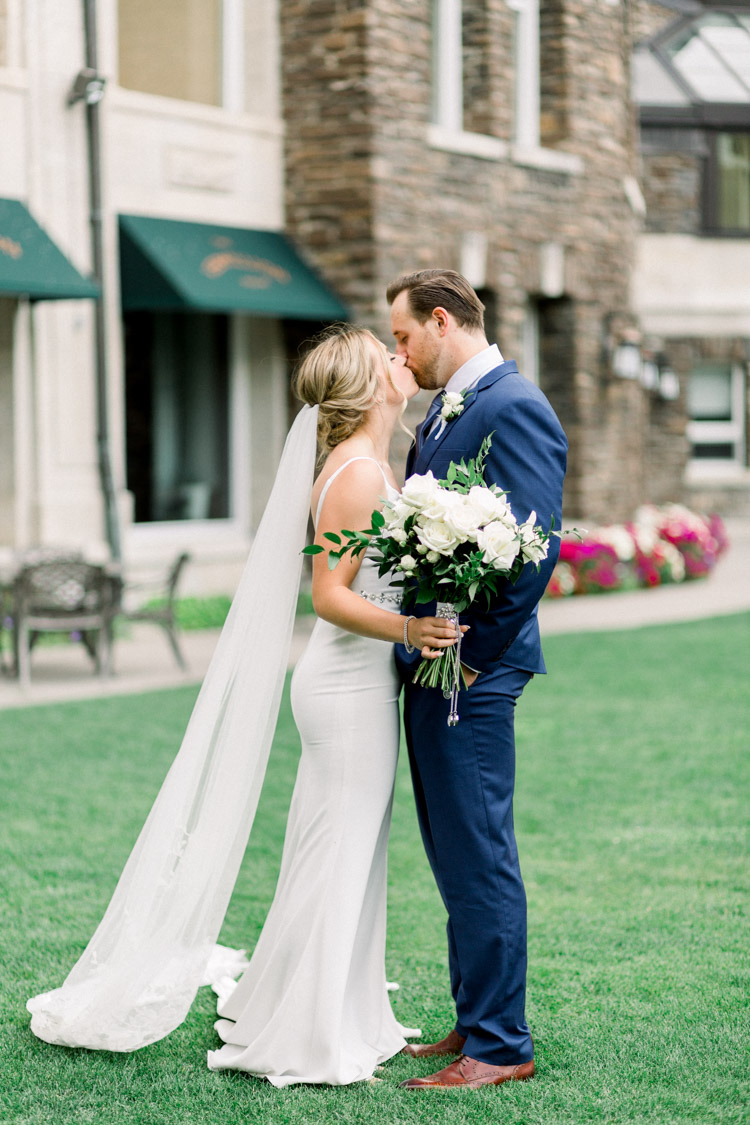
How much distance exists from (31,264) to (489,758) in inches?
353

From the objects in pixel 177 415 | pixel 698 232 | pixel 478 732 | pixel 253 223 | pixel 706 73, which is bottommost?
pixel 478 732

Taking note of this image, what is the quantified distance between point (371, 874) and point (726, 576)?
15.1 m

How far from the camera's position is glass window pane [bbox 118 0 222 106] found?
13.8 m

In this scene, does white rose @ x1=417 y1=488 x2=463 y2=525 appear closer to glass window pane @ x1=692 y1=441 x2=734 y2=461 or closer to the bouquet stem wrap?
the bouquet stem wrap

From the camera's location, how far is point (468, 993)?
3.69m

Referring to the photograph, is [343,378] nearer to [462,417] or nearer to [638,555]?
[462,417]

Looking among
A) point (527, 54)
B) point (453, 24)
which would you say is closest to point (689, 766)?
point (453, 24)

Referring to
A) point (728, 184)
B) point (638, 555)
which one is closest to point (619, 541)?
point (638, 555)

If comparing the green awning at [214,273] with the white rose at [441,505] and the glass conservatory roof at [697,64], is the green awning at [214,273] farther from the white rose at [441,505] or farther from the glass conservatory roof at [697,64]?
the glass conservatory roof at [697,64]

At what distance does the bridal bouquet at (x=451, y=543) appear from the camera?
3.29 m

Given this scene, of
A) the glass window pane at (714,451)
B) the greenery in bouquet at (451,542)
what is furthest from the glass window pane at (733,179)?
the greenery in bouquet at (451,542)

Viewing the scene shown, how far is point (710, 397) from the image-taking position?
26.3m

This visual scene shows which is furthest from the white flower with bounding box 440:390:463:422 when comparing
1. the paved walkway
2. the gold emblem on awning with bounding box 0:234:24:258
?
the gold emblem on awning with bounding box 0:234:24:258

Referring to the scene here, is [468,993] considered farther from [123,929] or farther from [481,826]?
[123,929]
